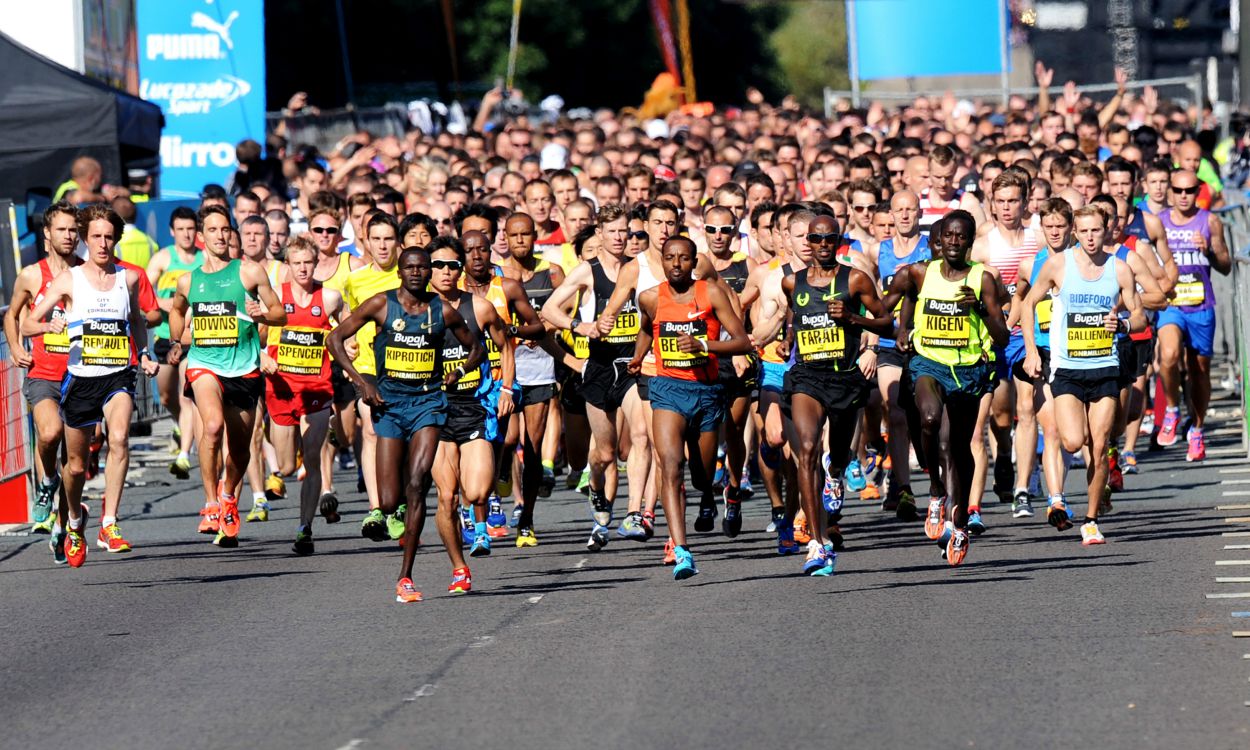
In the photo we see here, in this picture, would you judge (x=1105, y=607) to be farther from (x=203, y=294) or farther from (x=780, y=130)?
(x=780, y=130)

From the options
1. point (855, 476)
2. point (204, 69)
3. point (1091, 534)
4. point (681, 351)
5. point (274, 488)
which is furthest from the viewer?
point (204, 69)

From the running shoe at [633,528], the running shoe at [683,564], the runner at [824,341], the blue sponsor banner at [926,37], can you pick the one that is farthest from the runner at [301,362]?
the blue sponsor banner at [926,37]

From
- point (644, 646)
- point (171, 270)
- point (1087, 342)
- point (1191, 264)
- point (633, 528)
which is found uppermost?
point (171, 270)

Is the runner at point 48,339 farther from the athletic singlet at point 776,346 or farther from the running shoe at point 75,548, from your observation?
the athletic singlet at point 776,346

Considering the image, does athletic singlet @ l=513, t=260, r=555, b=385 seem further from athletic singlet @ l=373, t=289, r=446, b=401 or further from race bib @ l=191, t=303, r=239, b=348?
athletic singlet @ l=373, t=289, r=446, b=401

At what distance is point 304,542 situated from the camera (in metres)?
13.3

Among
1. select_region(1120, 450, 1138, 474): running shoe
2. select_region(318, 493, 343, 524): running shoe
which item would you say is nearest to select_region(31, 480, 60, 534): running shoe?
select_region(318, 493, 343, 524): running shoe

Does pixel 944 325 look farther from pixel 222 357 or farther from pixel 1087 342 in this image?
pixel 222 357

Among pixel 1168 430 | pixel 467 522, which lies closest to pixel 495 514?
pixel 467 522

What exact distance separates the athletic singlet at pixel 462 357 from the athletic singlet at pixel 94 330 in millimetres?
2399

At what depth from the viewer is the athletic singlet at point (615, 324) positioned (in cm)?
1342

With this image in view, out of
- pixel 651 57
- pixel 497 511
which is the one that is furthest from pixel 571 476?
pixel 651 57

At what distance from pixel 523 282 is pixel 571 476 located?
3.43 m

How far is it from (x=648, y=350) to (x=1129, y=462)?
5271 mm
